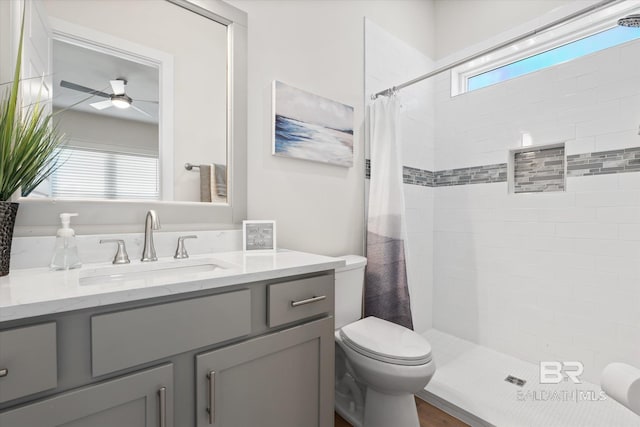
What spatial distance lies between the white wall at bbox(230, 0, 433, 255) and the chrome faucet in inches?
18.8

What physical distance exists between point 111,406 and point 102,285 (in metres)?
0.29

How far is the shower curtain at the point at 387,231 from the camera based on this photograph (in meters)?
1.94

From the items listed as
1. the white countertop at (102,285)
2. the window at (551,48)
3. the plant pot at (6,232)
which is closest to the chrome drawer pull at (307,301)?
the white countertop at (102,285)

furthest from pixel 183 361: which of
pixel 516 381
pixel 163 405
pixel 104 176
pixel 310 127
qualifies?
pixel 516 381

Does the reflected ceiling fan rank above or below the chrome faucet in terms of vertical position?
above

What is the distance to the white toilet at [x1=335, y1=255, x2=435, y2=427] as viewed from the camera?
1.32 m

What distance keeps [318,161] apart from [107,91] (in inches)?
41.7

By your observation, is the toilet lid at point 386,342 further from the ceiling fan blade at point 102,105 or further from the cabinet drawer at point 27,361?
the ceiling fan blade at point 102,105

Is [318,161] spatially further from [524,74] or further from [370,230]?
[524,74]

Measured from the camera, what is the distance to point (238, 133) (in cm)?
151

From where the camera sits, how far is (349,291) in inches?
67.7

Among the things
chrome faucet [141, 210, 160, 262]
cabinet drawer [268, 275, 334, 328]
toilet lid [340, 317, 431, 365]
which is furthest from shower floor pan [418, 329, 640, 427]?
chrome faucet [141, 210, 160, 262]

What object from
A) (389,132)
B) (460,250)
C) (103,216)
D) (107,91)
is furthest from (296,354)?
(460,250)

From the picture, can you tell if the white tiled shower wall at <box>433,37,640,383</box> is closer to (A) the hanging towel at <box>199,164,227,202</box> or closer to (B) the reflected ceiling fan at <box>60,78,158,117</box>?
(A) the hanging towel at <box>199,164,227,202</box>
